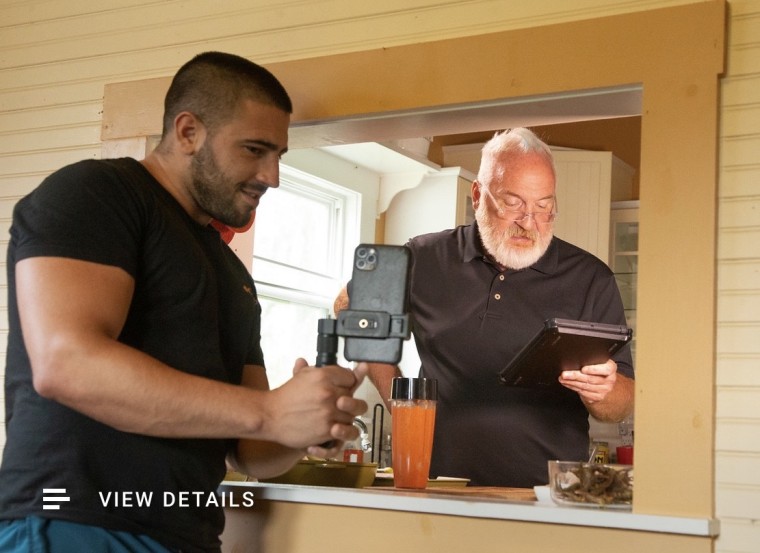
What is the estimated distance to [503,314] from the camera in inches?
115

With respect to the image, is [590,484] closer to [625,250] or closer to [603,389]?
[603,389]

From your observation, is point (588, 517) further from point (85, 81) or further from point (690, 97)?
point (85, 81)

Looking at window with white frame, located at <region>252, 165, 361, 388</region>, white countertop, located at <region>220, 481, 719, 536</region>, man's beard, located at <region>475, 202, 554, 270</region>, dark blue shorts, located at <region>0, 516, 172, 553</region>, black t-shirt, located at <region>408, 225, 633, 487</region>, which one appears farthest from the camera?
window with white frame, located at <region>252, 165, 361, 388</region>

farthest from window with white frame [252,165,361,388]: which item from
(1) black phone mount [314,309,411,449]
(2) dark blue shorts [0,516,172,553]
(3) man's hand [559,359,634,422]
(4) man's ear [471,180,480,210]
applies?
(1) black phone mount [314,309,411,449]

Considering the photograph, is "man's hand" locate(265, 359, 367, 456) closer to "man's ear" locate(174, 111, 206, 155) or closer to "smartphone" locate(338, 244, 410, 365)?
"smartphone" locate(338, 244, 410, 365)

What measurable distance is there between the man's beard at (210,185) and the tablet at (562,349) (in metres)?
0.75

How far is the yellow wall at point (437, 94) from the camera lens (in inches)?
72.4

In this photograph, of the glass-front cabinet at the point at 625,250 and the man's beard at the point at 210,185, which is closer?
the man's beard at the point at 210,185

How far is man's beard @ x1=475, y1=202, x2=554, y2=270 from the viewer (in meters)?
2.97

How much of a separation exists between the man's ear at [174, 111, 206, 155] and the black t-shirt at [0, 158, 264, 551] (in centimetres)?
9

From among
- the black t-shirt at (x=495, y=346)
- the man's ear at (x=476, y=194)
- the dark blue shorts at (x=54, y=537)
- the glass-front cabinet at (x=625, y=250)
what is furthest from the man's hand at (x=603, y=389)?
the glass-front cabinet at (x=625, y=250)

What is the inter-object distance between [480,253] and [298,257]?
1.83m

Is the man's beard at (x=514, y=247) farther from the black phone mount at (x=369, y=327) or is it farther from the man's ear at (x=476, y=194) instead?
the black phone mount at (x=369, y=327)

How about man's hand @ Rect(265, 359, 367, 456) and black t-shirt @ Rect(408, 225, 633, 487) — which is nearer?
man's hand @ Rect(265, 359, 367, 456)
